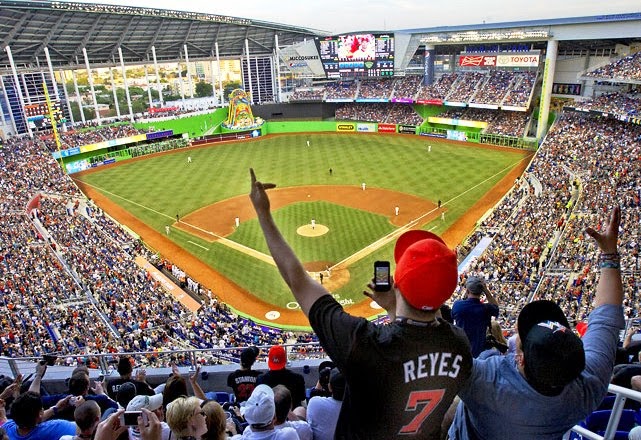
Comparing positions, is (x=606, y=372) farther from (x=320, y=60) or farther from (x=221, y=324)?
(x=320, y=60)

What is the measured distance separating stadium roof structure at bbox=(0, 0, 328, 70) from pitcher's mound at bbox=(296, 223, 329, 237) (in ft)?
110

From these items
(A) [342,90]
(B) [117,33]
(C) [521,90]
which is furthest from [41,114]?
(C) [521,90]

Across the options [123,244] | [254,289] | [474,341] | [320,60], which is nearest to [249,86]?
[320,60]

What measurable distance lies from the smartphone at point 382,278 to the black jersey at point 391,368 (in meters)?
0.33

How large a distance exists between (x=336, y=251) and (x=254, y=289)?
539 centimetres

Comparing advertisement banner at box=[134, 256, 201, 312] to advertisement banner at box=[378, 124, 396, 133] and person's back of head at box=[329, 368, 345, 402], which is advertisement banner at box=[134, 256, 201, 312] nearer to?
person's back of head at box=[329, 368, 345, 402]

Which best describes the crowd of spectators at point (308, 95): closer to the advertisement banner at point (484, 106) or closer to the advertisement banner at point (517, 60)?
the advertisement banner at point (484, 106)

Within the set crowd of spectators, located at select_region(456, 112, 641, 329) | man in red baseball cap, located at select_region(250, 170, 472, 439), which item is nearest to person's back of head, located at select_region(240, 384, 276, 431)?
man in red baseball cap, located at select_region(250, 170, 472, 439)

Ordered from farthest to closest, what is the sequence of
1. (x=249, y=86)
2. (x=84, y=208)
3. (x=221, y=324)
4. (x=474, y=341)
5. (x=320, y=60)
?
(x=249, y=86), (x=320, y=60), (x=84, y=208), (x=221, y=324), (x=474, y=341)

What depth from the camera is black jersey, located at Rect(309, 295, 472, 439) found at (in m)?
2.15

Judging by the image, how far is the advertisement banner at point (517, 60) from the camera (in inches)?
1924

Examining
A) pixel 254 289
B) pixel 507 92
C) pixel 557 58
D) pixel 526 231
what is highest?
pixel 557 58

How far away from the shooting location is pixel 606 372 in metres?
2.59

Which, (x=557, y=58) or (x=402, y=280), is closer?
(x=402, y=280)
